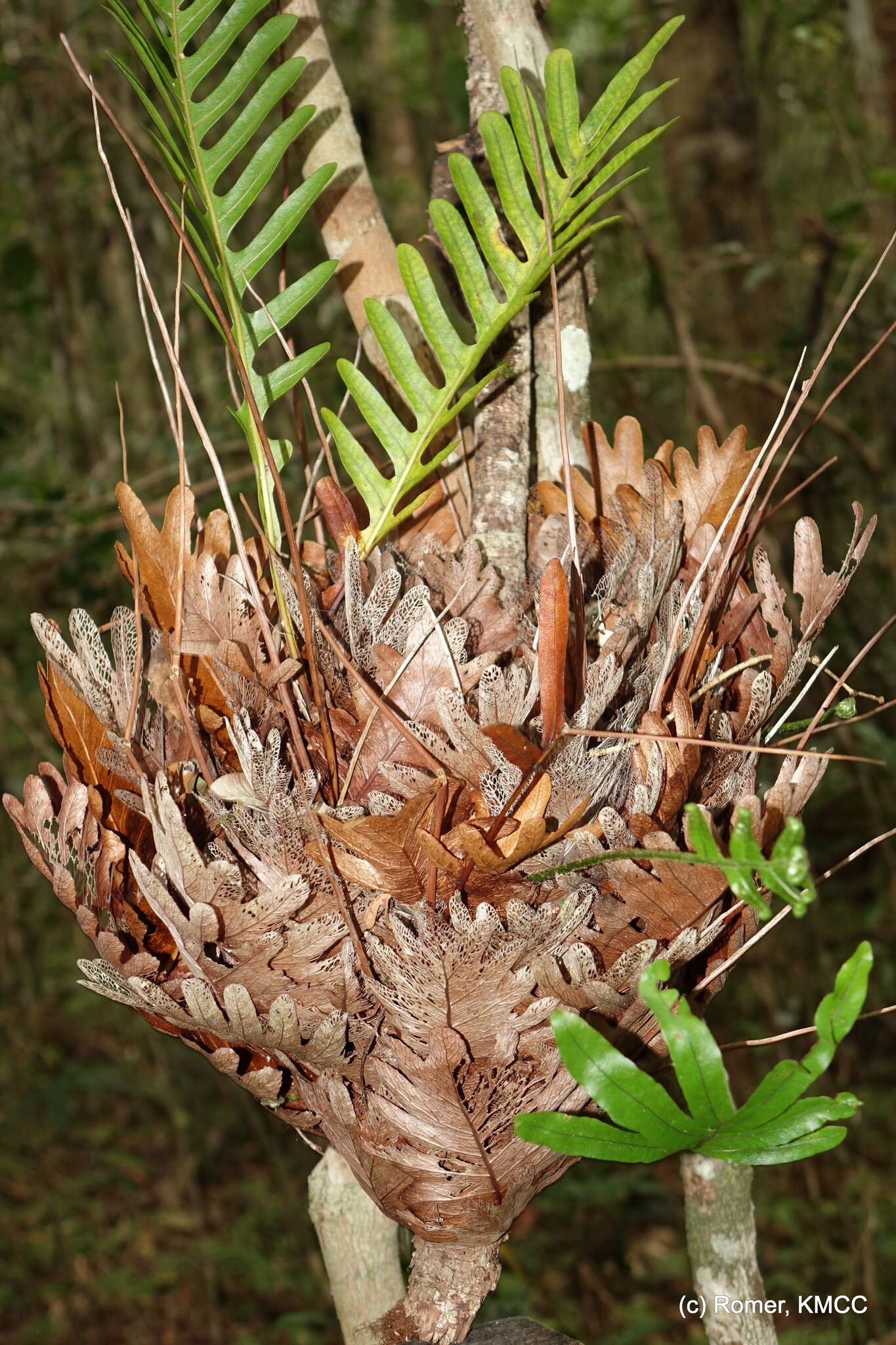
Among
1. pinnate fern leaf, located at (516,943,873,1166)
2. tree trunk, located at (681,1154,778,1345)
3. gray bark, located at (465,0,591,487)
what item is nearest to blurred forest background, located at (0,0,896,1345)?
gray bark, located at (465,0,591,487)

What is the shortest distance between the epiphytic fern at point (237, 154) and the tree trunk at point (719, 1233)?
0.42m

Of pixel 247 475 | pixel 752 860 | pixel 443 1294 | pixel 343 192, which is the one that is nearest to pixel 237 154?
pixel 343 192

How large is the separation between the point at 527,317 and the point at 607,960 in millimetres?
346

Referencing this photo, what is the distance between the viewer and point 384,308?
512 millimetres

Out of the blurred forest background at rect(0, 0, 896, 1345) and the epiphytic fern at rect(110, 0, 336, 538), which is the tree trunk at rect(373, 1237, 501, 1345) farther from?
the blurred forest background at rect(0, 0, 896, 1345)

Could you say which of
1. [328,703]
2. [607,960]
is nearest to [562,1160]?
[607,960]

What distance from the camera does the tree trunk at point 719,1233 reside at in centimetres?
56

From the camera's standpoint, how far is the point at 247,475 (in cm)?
118

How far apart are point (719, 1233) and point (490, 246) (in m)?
0.54

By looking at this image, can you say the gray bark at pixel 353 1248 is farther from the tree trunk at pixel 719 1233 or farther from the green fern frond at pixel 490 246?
the green fern frond at pixel 490 246

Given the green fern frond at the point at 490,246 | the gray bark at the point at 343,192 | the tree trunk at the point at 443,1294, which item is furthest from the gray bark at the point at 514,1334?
the gray bark at the point at 343,192

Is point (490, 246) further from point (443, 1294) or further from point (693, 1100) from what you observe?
point (443, 1294)

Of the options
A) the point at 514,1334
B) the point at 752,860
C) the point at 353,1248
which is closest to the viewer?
the point at 752,860

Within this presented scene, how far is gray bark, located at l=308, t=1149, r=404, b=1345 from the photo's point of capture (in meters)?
0.58
